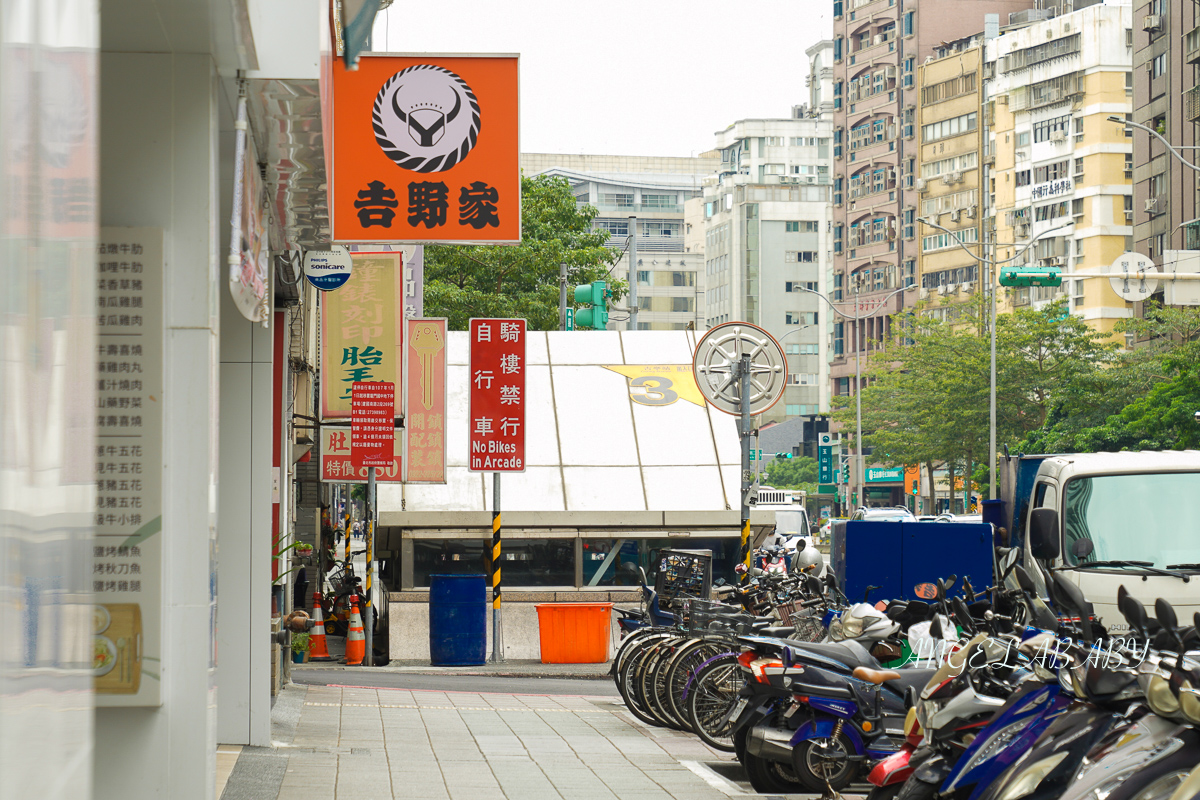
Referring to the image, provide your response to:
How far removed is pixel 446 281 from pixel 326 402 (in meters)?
18.9

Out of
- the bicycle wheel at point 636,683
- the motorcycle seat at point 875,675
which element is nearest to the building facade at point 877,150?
the bicycle wheel at point 636,683

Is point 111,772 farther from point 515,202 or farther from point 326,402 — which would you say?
point 326,402

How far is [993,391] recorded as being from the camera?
2035 inches

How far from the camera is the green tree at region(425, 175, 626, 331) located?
37.8 metres

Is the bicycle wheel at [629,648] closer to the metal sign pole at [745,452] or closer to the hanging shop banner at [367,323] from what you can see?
the metal sign pole at [745,452]

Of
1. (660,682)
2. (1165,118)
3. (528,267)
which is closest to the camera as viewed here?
(660,682)

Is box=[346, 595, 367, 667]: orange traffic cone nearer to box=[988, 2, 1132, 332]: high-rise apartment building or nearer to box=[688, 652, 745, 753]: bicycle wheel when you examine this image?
box=[688, 652, 745, 753]: bicycle wheel

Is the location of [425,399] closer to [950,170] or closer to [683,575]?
[683,575]

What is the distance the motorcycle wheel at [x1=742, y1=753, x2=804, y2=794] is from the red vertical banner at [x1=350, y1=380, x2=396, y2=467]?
10.0 metres

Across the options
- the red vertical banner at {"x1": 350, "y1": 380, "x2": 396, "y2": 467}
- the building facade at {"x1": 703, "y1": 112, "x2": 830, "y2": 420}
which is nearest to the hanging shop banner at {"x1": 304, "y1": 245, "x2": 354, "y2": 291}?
the red vertical banner at {"x1": 350, "y1": 380, "x2": 396, "y2": 467}

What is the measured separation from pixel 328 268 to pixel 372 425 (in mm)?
3447

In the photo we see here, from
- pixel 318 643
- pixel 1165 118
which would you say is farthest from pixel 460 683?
pixel 1165 118

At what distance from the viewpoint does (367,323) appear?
19234 mm

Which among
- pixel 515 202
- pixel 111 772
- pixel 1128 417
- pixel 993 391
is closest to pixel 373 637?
pixel 515 202
